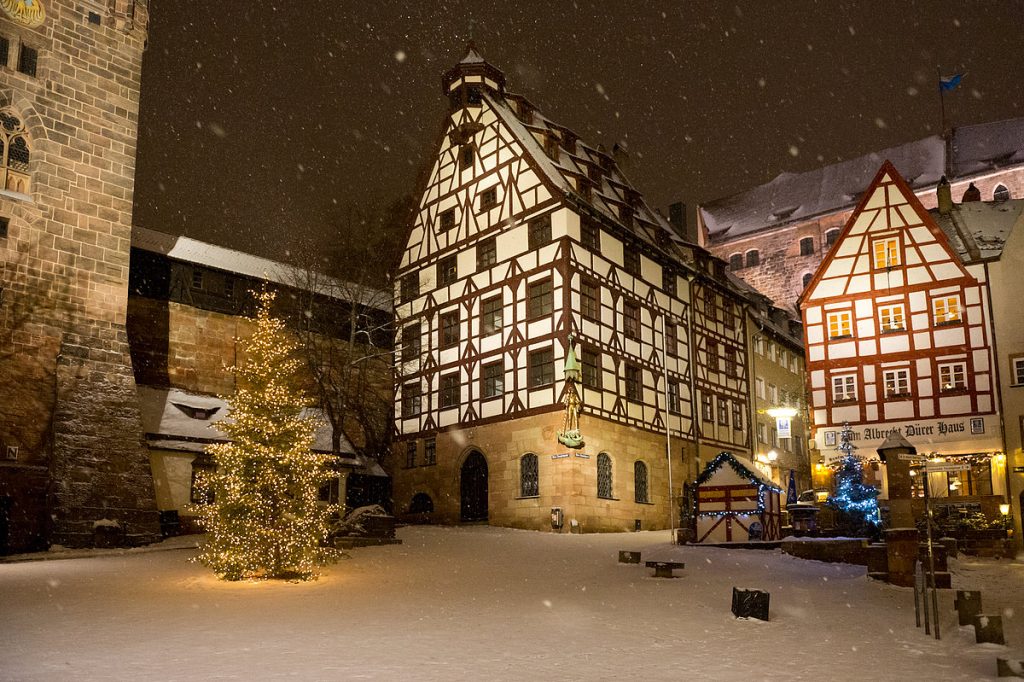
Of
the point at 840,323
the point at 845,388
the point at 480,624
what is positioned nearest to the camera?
the point at 480,624

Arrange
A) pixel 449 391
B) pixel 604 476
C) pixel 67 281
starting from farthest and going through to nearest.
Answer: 1. pixel 449 391
2. pixel 604 476
3. pixel 67 281

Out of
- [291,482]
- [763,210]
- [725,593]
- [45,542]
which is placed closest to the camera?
[725,593]

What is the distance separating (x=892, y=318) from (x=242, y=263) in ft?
88.8

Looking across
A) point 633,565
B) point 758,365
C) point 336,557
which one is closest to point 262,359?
point 336,557

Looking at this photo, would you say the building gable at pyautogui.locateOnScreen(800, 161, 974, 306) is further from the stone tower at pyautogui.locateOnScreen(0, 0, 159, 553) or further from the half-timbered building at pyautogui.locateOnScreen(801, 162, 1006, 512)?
the stone tower at pyautogui.locateOnScreen(0, 0, 159, 553)

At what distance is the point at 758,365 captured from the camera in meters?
46.1

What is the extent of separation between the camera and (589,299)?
109 ft

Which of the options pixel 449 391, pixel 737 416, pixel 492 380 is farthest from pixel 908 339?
pixel 449 391

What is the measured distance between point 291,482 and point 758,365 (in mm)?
32615

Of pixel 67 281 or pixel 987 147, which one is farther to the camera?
pixel 987 147

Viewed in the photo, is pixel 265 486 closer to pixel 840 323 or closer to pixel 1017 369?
pixel 840 323

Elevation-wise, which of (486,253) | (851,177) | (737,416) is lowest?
(737,416)

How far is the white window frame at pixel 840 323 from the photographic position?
3825 cm

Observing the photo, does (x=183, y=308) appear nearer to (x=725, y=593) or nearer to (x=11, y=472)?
(x=11, y=472)
